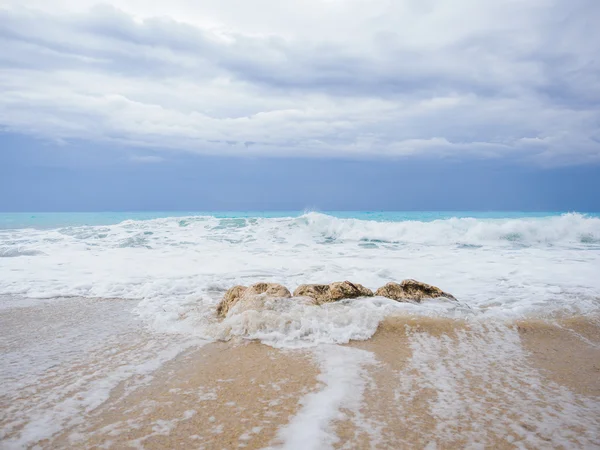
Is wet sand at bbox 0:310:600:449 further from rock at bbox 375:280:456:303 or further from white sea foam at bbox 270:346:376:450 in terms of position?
rock at bbox 375:280:456:303

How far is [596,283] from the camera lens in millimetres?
6793

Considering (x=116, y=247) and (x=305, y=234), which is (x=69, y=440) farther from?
(x=305, y=234)

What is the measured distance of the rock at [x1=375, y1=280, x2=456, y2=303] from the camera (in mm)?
5070

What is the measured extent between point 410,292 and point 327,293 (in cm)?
111

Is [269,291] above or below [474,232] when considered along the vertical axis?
below

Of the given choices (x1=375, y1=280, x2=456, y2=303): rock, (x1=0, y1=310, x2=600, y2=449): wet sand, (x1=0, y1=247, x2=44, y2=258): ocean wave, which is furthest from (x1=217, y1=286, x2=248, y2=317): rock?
(x1=0, y1=247, x2=44, y2=258): ocean wave

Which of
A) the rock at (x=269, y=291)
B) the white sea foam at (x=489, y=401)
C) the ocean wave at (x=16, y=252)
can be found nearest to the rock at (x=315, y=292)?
the rock at (x=269, y=291)

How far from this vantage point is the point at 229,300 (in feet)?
15.8

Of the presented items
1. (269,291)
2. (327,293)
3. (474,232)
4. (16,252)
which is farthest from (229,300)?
(474,232)

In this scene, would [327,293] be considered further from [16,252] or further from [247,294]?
[16,252]

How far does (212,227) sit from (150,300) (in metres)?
14.5

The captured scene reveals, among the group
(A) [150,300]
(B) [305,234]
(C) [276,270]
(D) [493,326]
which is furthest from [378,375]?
(B) [305,234]

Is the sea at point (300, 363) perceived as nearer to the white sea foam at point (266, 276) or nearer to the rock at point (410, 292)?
the white sea foam at point (266, 276)

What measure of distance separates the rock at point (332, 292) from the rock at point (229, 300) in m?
0.70
